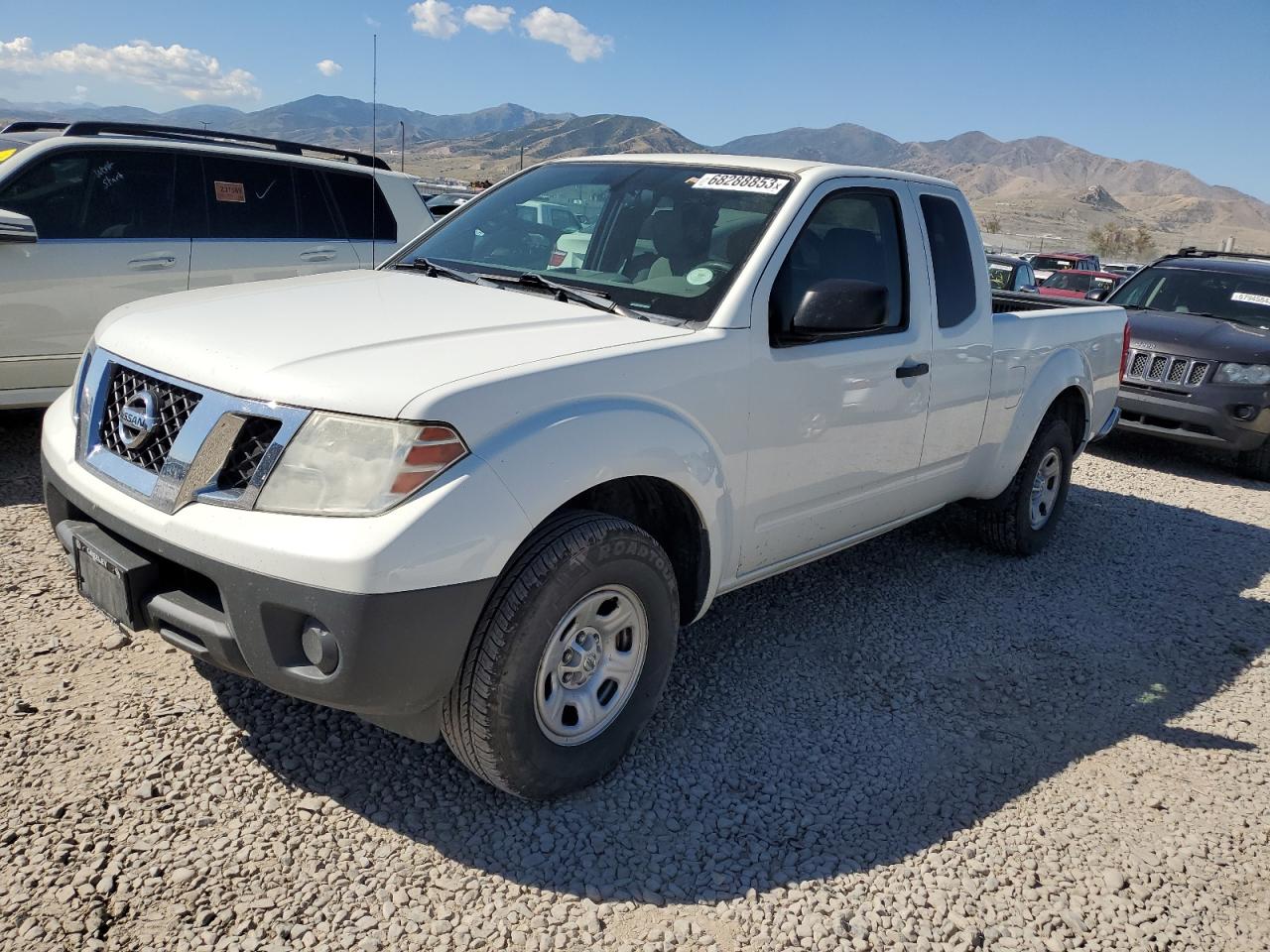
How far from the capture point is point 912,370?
155 inches

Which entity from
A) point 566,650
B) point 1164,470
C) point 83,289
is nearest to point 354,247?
point 83,289

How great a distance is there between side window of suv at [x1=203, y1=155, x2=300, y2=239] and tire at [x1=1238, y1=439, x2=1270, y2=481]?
7718 mm

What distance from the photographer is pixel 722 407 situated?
3.11m

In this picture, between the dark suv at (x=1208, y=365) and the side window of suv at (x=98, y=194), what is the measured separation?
24.5ft

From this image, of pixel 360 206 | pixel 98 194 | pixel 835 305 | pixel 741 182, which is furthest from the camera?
pixel 360 206

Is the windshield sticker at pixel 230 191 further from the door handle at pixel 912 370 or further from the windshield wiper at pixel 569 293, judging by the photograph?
the door handle at pixel 912 370

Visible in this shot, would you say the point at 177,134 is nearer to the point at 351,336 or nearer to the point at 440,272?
the point at 440,272

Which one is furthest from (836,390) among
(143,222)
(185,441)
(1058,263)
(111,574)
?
(1058,263)

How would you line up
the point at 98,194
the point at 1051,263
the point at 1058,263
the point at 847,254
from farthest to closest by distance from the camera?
1. the point at 1051,263
2. the point at 1058,263
3. the point at 98,194
4. the point at 847,254

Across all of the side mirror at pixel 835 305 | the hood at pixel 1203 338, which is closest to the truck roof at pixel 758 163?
the side mirror at pixel 835 305

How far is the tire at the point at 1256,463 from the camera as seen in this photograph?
26.5 feet

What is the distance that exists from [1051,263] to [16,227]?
23569mm

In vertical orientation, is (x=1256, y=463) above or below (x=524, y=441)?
below

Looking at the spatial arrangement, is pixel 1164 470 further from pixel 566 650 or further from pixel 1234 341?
pixel 566 650
